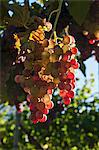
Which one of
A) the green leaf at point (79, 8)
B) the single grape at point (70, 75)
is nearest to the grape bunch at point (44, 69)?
the single grape at point (70, 75)

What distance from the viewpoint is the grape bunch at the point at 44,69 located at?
917 millimetres

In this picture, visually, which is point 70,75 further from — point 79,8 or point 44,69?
point 79,8

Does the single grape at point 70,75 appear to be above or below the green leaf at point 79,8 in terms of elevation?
below

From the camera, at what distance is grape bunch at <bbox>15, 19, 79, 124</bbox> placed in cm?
92

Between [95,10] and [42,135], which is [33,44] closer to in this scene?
[95,10]

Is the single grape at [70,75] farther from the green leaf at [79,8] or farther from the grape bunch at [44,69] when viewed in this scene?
the green leaf at [79,8]

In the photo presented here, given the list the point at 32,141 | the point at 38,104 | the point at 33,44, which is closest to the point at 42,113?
the point at 38,104

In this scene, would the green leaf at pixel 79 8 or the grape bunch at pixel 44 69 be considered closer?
the green leaf at pixel 79 8

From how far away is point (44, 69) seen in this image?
3.03 ft

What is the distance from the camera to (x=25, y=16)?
95 centimetres

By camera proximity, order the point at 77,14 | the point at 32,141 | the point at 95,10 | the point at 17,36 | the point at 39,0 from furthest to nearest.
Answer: the point at 32,141 → the point at 39,0 → the point at 17,36 → the point at 95,10 → the point at 77,14

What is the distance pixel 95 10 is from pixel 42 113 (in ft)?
0.75

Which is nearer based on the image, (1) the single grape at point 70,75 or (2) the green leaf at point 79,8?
(2) the green leaf at point 79,8

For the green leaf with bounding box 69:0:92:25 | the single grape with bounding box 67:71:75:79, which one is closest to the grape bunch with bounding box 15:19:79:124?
the single grape with bounding box 67:71:75:79
